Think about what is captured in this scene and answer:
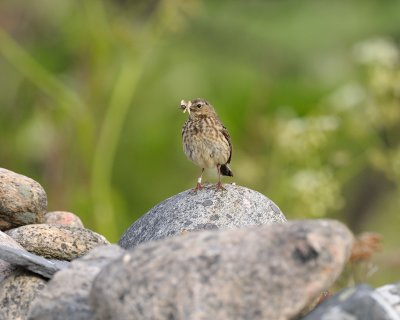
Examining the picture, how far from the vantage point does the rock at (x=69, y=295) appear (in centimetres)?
454

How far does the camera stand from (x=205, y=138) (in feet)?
21.3

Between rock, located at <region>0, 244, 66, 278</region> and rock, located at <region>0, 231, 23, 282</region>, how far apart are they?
192 mm

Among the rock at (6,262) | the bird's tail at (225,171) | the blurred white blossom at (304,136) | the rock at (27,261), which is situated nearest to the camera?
the rock at (27,261)

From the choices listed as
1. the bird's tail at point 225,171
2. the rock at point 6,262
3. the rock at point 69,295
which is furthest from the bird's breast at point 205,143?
the rock at point 69,295

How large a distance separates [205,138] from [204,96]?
5783 millimetres

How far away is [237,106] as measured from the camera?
38.7ft

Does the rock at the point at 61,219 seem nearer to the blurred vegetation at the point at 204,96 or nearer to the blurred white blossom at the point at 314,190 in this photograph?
the blurred vegetation at the point at 204,96

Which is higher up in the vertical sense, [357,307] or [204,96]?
[204,96]

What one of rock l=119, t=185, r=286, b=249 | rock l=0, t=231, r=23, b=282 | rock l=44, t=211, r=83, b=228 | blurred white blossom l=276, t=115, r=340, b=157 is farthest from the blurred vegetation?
rock l=0, t=231, r=23, b=282

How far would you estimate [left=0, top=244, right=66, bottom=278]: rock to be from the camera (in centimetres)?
510

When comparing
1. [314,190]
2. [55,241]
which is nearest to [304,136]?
[314,190]

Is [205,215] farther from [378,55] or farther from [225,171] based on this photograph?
[378,55]

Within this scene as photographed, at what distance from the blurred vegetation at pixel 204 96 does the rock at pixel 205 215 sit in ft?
6.08

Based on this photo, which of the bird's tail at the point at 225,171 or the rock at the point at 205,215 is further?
the bird's tail at the point at 225,171
